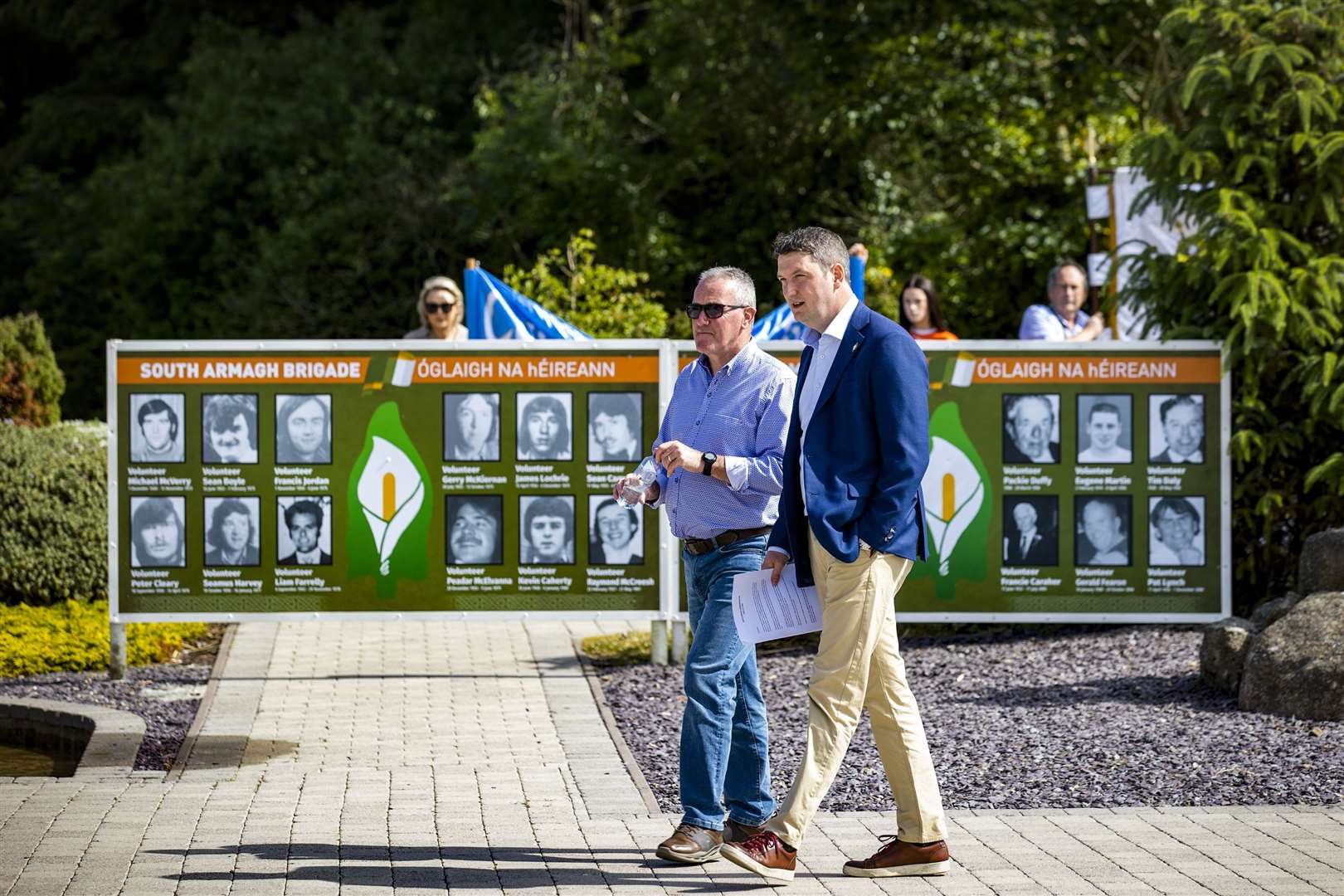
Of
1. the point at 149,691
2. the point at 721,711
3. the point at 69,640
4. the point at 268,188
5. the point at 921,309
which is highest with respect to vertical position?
the point at 268,188

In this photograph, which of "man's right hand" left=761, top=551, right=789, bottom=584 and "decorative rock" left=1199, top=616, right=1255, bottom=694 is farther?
"decorative rock" left=1199, top=616, right=1255, bottom=694

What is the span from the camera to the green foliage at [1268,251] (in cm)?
1009

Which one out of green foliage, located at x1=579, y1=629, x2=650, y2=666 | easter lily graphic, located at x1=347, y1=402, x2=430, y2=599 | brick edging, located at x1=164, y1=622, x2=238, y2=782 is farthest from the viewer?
green foliage, located at x1=579, y1=629, x2=650, y2=666

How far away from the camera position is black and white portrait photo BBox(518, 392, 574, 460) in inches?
392

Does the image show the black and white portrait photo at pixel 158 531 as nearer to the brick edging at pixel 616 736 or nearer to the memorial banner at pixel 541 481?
the memorial banner at pixel 541 481

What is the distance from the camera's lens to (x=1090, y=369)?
1012 centimetres

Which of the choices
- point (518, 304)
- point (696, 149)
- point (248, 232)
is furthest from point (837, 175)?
point (518, 304)

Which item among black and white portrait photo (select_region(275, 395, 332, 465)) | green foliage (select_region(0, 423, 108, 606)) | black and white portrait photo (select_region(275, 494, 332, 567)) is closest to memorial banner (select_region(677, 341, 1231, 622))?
black and white portrait photo (select_region(275, 494, 332, 567))

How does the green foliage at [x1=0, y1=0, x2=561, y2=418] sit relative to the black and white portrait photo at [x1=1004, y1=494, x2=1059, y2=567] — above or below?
above

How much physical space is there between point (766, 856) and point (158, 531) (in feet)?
17.3

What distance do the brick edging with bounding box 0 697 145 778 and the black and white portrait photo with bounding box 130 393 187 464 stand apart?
144cm

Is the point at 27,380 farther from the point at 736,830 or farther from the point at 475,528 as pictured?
the point at 736,830

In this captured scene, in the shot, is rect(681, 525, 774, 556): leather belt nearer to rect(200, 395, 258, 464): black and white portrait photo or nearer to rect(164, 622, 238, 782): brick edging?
rect(164, 622, 238, 782): brick edging

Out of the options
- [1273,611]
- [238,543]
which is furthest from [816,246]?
[238,543]
